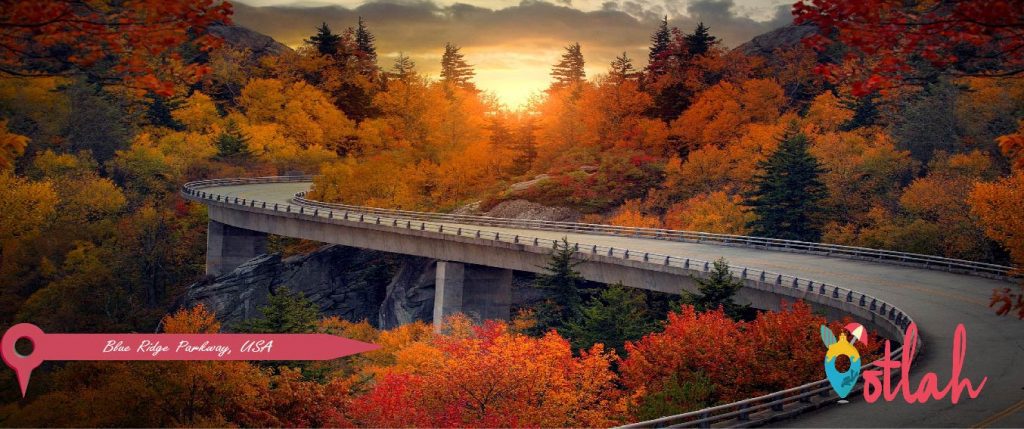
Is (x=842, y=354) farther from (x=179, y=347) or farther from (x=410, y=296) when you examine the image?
(x=410, y=296)

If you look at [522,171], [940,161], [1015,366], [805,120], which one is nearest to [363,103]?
[522,171]

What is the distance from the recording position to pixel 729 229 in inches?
2613

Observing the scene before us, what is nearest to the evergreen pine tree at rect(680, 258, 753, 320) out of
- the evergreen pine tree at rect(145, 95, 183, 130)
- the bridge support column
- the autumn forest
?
the autumn forest

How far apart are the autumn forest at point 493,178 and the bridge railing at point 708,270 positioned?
75.5 inches

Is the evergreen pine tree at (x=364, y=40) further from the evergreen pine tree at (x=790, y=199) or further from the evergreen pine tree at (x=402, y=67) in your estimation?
the evergreen pine tree at (x=790, y=199)

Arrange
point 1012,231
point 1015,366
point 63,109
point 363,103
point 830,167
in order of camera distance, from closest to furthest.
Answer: point 1015,366 < point 1012,231 < point 830,167 < point 63,109 < point 363,103

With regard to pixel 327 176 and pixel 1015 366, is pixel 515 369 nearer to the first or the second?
pixel 1015 366

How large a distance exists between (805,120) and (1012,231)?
39.8 meters

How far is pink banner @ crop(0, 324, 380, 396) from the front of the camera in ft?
117

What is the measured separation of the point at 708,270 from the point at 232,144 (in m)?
69.3

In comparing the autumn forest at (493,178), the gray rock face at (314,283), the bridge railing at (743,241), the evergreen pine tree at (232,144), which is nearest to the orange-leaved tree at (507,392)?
the autumn forest at (493,178)

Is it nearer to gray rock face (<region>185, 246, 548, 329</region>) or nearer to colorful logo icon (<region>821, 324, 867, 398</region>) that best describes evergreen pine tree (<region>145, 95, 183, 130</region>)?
gray rock face (<region>185, 246, 548, 329</region>)

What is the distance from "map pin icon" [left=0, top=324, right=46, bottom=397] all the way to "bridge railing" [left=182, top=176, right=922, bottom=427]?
1861 centimetres

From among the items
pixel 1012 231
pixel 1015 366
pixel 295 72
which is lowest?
pixel 1015 366
